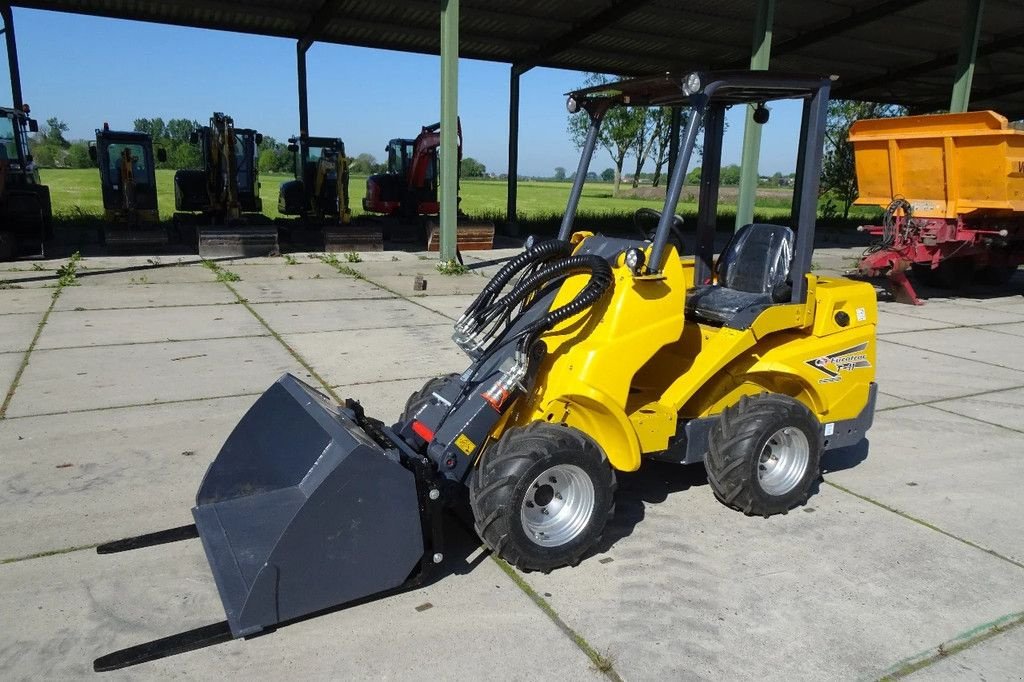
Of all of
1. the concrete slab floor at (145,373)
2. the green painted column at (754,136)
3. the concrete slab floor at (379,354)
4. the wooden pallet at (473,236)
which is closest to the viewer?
the concrete slab floor at (145,373)

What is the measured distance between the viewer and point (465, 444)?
336 centimetres

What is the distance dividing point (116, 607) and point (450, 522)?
5.12ft

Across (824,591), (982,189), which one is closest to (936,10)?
(982,189)

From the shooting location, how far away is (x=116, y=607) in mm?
3166

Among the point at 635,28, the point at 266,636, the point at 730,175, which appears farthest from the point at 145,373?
the point at 730,175

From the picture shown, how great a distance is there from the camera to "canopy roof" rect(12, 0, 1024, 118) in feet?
52.9

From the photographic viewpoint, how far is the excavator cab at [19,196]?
12.7 metres

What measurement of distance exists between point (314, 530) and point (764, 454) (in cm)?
253

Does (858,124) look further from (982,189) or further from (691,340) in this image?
(691,340)

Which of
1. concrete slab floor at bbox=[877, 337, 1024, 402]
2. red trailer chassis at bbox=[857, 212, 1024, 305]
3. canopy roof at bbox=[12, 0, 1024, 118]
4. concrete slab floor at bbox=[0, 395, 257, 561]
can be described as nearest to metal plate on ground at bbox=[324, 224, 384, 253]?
canopy roof at bbox=[12, 0, 1024, 118]

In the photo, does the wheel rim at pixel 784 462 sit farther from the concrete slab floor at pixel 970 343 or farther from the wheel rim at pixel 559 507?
the concrete slab floor at pixel 970 343

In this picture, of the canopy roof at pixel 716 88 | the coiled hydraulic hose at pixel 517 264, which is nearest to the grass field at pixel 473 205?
the canopy roof at pixel 716 88

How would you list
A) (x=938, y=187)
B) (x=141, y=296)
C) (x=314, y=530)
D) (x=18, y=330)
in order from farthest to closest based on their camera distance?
(x=938, y=187)
(x=141, y=296)
(x=18, y=330)
(x=314, y=530)

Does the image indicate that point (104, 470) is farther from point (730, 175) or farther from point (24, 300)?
point (730, 175)
